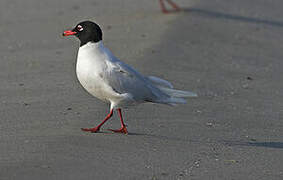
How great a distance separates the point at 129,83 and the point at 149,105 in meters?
1.25

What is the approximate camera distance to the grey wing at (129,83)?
6.22 meters

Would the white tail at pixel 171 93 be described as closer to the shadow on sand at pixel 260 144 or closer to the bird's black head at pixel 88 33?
the shadow on sand at pixel 260 144

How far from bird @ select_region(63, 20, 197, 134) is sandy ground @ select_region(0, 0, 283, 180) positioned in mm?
357

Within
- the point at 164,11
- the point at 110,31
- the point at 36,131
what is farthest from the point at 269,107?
the point at 164,11

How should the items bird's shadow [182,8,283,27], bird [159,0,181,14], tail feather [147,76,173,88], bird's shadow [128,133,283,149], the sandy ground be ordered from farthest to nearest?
bird's shadow [182,8,283,27], bird [159,0,181,14], tail feather [147,76,173,88], bird's shadow [128,133,283,149], the sandy ground

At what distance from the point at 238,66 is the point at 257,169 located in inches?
158

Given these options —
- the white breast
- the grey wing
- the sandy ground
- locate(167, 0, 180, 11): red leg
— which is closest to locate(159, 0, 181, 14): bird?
locate(167, 0, 180, 11): red leg

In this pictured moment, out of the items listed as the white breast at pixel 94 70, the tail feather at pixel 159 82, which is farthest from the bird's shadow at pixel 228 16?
the white breast at pixel 94 70

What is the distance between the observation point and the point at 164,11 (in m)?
12.2

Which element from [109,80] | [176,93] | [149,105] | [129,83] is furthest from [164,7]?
[109,80]

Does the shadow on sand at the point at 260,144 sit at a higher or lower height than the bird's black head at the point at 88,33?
lower

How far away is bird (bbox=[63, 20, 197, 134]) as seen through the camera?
6188 millimetres

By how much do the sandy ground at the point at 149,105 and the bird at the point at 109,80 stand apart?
14.1 inches

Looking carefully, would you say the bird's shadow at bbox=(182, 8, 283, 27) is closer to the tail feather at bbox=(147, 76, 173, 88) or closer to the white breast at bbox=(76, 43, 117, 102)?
the tail feather at bbox=(147, 76, 173, 88)
